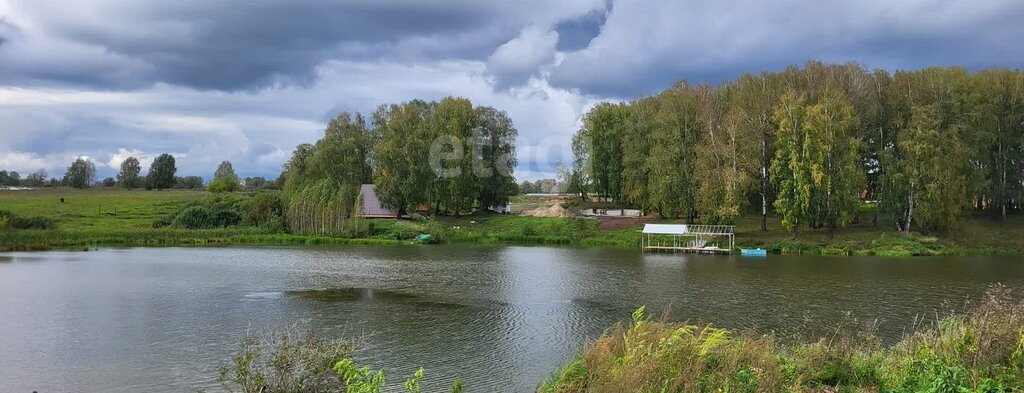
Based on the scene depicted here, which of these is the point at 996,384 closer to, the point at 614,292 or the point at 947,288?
the point at 614,292

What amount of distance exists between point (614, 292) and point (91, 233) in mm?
53801

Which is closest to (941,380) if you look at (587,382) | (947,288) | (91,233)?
(587,382)

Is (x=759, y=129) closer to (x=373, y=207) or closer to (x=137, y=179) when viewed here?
(x=373, y=207)

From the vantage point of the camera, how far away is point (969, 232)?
179 feet

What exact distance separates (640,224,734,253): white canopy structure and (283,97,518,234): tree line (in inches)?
966

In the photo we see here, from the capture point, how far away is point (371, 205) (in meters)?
79.6

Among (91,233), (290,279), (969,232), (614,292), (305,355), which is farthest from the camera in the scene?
(91,233)

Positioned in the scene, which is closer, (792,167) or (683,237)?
(792,167)

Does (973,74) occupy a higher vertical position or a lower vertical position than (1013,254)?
higher

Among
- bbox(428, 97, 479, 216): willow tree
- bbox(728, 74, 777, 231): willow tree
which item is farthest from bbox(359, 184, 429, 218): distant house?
bbox(728, 74, 777, 231): willow tree

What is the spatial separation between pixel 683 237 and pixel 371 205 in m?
39.7

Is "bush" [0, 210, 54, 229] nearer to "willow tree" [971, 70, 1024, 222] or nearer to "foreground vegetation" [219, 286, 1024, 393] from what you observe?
"foreground vegetation" [219, 286, 1024, 393]

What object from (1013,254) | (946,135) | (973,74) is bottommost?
(1013,254)

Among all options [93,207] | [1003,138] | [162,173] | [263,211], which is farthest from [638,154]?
[162,173]
